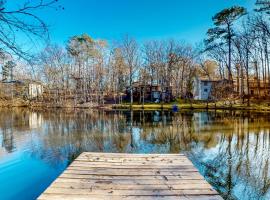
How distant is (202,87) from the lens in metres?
47.6

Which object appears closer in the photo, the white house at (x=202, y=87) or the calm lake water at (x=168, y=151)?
the calm lake water at (x=168, y=151)

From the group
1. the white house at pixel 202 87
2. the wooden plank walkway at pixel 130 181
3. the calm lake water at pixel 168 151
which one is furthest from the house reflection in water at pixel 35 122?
the white house at pixel 202 87

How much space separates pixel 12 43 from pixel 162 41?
4401cm

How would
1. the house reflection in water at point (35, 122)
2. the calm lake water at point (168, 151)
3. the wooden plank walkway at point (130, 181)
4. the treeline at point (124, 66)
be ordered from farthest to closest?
the treeline at point (124, 66), the house reflection in water at point (35, 122), the calm lake water at point (168, 151), the wooden plank walkway at point (130, 181)

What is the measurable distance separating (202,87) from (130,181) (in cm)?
4558

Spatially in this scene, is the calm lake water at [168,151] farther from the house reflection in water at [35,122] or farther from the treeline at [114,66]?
the treeline at [114,66]

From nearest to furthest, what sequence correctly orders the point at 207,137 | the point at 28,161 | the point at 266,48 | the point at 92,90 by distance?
the point at 28,161 → the point at 207,137 → the point at 266,48 → the point at 92,90

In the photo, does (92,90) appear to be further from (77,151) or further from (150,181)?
(150,181)

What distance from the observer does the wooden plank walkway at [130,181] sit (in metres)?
3.38

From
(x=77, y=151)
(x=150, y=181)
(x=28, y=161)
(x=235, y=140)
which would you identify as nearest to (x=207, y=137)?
(x=235, y=140)

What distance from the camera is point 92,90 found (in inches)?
1868

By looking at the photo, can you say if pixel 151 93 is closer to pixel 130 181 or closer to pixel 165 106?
pixel 165 106

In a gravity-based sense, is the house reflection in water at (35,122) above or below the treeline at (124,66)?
below

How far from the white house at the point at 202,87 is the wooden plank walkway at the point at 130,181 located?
4327 cm
